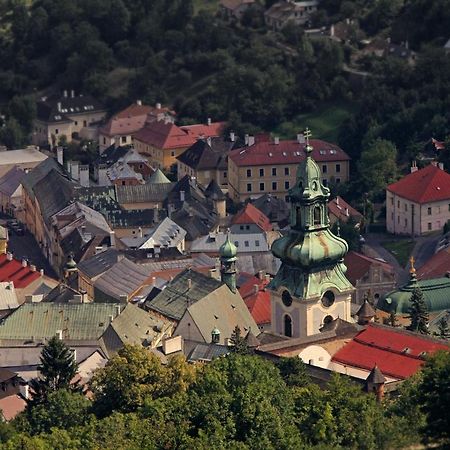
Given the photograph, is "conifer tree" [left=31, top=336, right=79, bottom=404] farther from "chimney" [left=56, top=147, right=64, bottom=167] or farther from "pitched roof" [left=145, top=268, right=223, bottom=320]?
"chimney" [left=56, top=147, right=64, bottom=167]

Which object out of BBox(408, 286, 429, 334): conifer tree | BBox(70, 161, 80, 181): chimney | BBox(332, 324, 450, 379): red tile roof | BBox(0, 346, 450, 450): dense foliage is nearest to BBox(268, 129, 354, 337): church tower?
BBox(332, 324, 450, 379): red tile roof

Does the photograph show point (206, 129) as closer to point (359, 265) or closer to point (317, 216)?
point (359, 265)

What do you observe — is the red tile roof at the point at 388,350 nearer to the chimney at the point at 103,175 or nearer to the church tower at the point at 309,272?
the church tower at the point at 309,272

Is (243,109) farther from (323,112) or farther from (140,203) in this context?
(140,203)

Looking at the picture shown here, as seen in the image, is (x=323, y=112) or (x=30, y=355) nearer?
(x=30, y=355)

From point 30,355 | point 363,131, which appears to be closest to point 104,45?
point 363,131

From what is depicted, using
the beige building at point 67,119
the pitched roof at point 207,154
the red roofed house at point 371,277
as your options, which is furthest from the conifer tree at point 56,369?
the beige building at point 67,119
